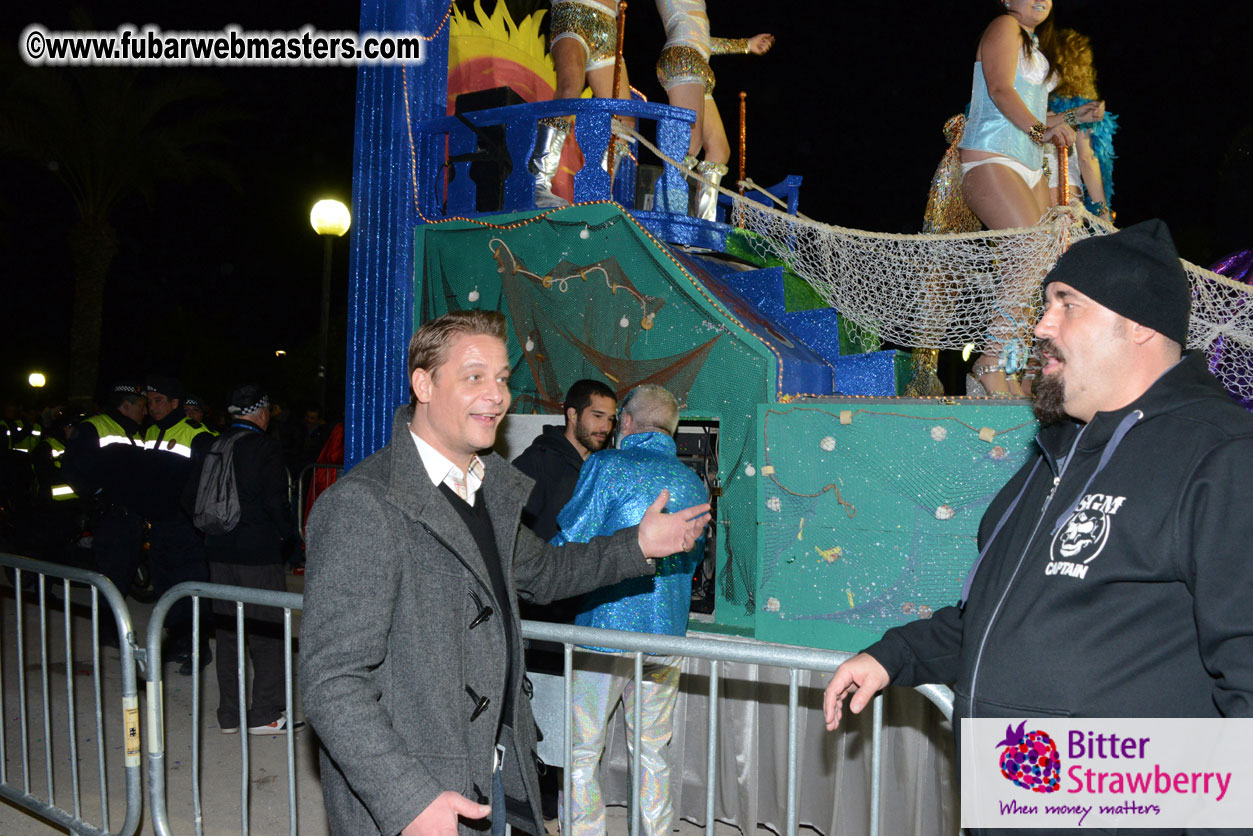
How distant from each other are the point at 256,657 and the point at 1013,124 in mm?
5632

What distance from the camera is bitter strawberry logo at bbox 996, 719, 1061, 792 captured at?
1937 millimetres

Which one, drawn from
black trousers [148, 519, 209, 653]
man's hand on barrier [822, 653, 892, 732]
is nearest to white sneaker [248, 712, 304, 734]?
black trousers [148, 519, 209, 653]

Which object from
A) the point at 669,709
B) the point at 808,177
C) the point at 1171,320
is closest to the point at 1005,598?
the point at 1171,320

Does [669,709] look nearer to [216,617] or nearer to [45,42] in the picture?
[216,617]

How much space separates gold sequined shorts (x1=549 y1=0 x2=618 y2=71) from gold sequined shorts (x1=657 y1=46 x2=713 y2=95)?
49 cm

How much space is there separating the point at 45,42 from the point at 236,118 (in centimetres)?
352

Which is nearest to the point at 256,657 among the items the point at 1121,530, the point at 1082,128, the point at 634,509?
the point at 634,509

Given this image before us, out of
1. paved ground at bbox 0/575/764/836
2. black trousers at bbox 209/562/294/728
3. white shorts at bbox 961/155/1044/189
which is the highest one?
white shorts at bbox 961/155/1044/189

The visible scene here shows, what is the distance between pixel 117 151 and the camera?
1922 centimetres

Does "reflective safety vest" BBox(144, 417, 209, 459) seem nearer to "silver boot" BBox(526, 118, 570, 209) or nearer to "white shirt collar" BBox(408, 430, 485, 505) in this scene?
"silver boot" BBox(526, 118, 570, 209)

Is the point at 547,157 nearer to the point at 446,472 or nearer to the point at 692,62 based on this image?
the point at 692,62

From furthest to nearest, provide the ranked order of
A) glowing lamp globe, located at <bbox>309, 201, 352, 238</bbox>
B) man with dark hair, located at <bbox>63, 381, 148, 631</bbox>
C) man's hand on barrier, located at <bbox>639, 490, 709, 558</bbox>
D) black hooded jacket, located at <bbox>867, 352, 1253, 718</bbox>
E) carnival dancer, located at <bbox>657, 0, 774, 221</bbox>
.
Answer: glowing lamp globe, located at <bbox>309, 201, 352, 238</bbox> → carnival dancer, located at <bbox>657, 0, 774, 221</bbox> → man with dark hair, located at <bbox>63, 381, 148, 631</bbox> → man's hand on barrier, located at <bbox>639, 490, 709, 558</bbox> → black hooded jacket, located at <bbox>867, 352, 1253, 718</bbox>

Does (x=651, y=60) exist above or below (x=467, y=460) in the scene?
above

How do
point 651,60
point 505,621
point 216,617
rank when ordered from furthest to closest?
point 651,60 → point 216,617 → point 505,621
